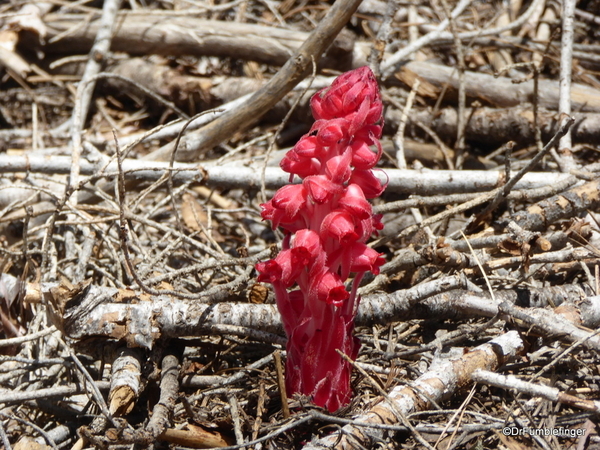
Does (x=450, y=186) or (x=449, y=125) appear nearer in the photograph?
(x=450, y=186)

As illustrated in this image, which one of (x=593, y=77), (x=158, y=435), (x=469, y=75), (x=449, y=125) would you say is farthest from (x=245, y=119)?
(x=593, y=77)

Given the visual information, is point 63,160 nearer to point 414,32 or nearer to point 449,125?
point 449,125

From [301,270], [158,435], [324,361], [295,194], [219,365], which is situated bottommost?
[219,365]

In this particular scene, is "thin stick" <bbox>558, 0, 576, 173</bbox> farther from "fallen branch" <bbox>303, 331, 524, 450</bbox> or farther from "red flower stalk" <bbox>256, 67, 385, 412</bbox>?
"red flower stalk" <bbox>256, 67, 385, 412</bbox>

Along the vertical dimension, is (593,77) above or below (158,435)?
above

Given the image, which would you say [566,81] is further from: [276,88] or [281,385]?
[281,385]

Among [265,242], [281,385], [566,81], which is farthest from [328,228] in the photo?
[566,81]

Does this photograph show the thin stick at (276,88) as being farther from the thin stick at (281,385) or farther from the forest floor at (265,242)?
the thin stick at (281,385)
